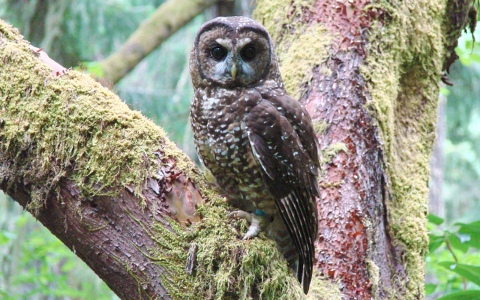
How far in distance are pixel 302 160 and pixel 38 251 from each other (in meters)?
4.90

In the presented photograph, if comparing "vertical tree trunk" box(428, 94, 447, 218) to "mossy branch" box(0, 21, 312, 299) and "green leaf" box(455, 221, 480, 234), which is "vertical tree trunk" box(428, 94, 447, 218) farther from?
"mossy branch" box(0, 21, 312, 299)

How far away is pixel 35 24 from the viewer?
21.6 ft

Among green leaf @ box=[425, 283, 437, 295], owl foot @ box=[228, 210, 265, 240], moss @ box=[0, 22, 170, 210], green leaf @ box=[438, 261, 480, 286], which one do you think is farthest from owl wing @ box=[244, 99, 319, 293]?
green leaf @ box=[425, 283, 437, 295]

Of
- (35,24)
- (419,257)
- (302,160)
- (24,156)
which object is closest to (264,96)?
(302,160)

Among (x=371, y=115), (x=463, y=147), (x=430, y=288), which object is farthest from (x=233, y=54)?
(x=463, y=147)

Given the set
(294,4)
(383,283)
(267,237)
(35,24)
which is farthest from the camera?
(35,24)

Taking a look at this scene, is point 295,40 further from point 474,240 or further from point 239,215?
point 474,240

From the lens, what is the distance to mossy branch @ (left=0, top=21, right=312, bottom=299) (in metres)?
2.09

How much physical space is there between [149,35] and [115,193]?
13.0 feet

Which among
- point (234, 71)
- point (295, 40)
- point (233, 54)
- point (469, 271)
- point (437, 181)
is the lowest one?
point (469, 271)

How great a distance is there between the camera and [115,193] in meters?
2.12

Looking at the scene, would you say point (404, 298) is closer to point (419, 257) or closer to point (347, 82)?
point (419, 257)

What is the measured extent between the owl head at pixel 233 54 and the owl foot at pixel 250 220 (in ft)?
2.78

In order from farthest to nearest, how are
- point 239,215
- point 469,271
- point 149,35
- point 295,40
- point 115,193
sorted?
point 149,35, point 295,40, point 469,271, point 239,215, point 115,193
